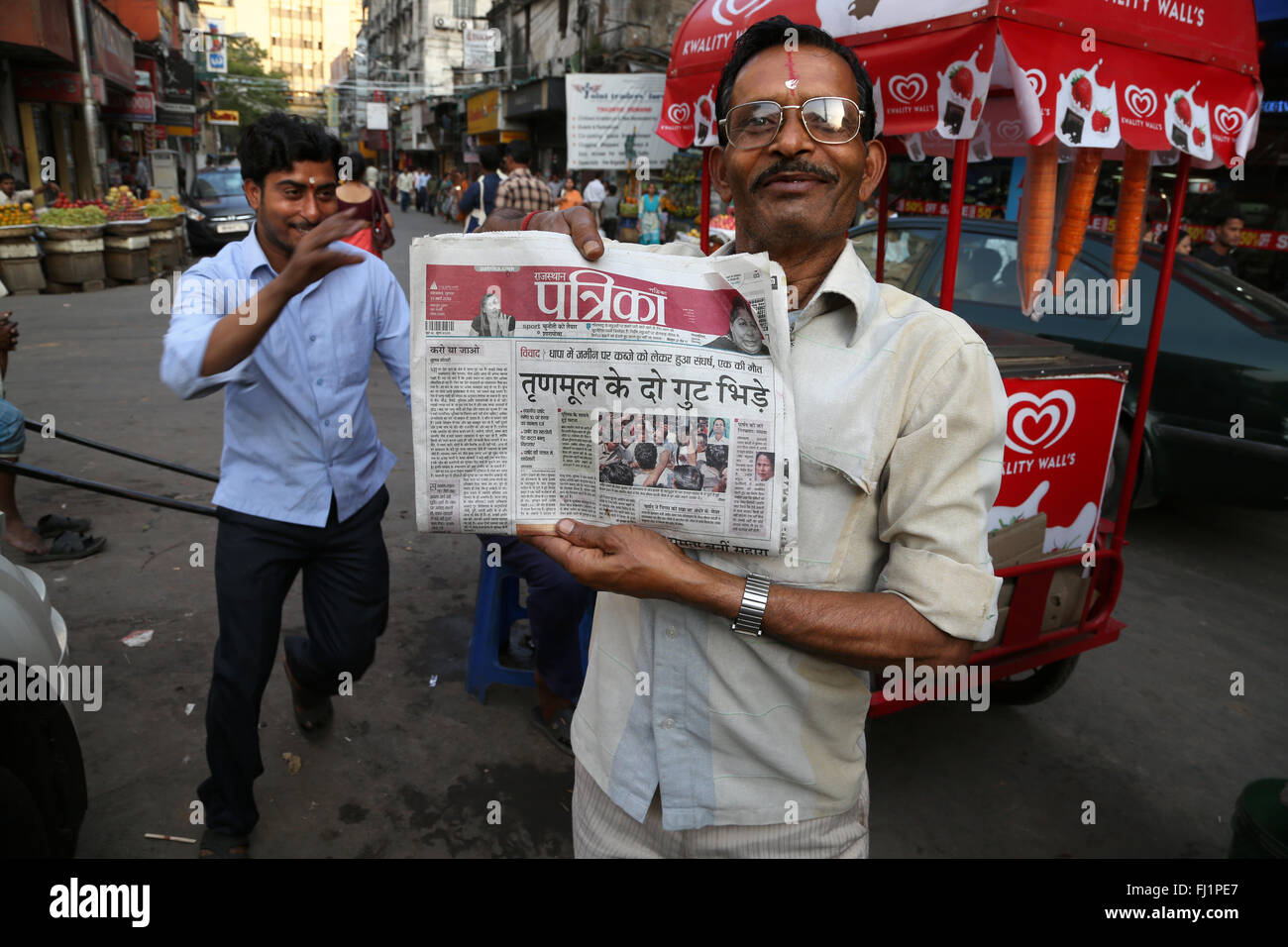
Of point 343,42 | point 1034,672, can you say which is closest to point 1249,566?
point 1034,672

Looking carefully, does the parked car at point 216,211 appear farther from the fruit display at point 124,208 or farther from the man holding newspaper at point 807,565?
the man holding newspaper at point 807,565

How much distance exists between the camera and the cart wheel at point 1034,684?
319 centimetres

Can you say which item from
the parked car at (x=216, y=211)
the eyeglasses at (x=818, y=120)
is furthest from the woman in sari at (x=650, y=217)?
the eyeglasses at (x=818, y=120)

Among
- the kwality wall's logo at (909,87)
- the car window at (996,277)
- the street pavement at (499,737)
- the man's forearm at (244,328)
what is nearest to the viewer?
the man's forearm at (244,328)

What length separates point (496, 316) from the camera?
1187mm

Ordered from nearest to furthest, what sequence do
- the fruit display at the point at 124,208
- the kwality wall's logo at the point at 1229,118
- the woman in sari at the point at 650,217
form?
the kwality wall's logo at the point at 1229,118 < the fruit display at the point at 124,208 < the woman in sari at the point at 650,217

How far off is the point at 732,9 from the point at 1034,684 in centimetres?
287

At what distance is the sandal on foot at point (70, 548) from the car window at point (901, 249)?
4.51 meters

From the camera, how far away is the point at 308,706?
289 cm

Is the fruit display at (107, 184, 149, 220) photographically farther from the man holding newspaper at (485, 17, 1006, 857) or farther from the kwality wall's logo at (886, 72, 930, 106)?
the man holding newspaper at (485, 17, 1006, 857)

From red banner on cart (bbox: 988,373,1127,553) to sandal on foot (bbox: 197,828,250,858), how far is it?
239cm

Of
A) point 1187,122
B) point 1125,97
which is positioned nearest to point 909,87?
point 1125,97

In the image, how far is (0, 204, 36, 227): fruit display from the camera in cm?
1037

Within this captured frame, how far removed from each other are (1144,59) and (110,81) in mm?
21499
